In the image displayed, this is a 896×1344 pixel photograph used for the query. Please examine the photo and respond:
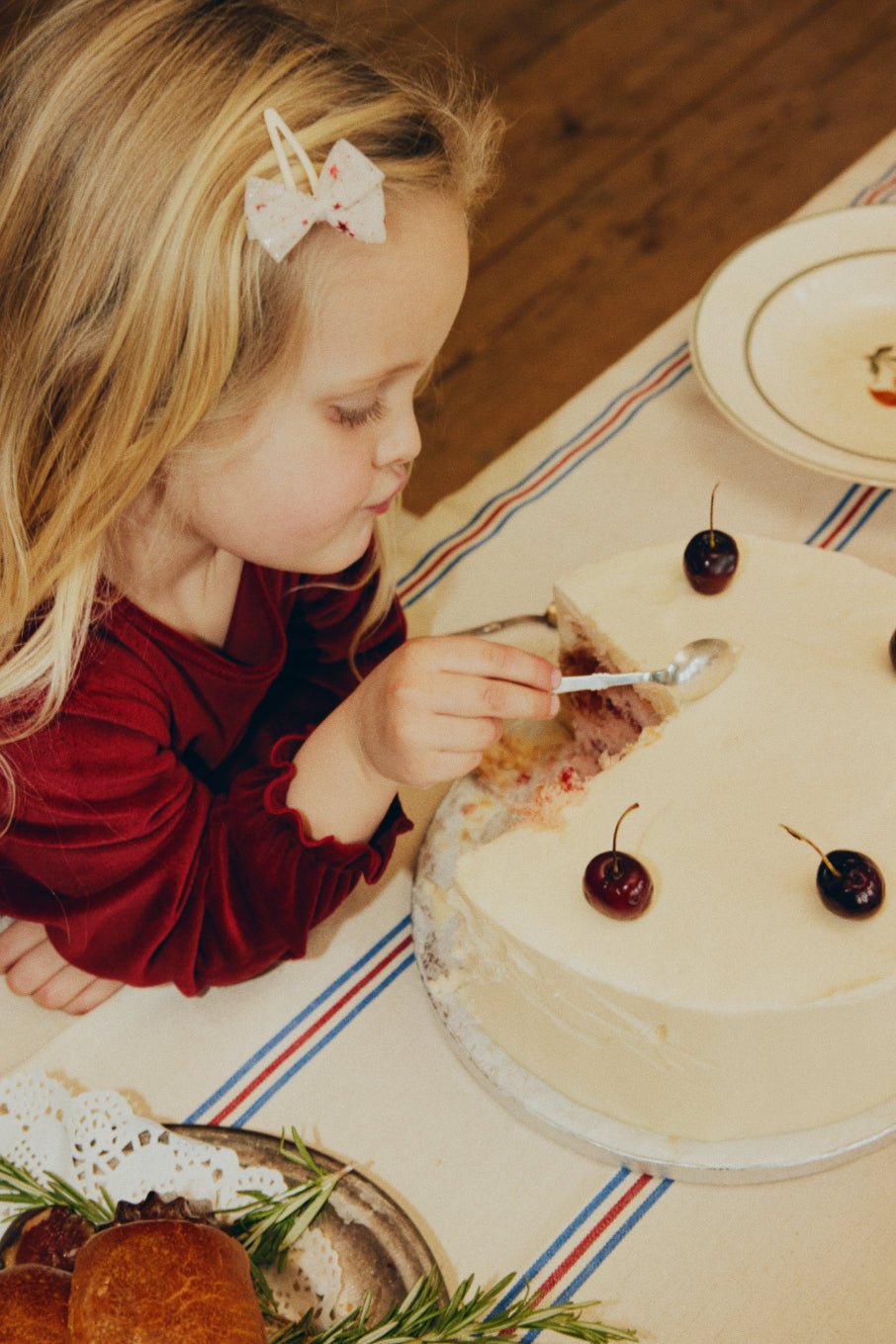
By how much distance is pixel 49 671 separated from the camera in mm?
1095

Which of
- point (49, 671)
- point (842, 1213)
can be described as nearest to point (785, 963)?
point (842, 1213)

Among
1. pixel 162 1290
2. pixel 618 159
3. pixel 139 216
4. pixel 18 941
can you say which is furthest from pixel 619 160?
pixel 162 1290

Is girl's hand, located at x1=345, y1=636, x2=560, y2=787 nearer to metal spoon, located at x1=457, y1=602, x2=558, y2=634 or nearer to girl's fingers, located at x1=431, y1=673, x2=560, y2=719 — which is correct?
girl's fingers, located at x1=431, y1=673, x2=560, y2=719

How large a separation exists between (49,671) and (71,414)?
0.23 m

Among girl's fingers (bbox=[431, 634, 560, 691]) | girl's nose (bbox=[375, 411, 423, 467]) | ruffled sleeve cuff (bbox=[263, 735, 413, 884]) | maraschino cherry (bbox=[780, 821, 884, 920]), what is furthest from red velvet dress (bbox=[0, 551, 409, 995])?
maraschino cherry (bbox=[780, 821, 884, 920])

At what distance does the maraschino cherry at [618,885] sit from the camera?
967mm

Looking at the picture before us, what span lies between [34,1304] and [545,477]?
1113 millimetres

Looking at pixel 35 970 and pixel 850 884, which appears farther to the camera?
pixel 35 970

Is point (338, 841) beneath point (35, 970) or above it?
above

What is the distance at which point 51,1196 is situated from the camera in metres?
0.98

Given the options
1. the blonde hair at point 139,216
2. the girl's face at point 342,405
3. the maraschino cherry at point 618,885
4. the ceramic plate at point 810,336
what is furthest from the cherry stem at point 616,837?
the ceramic plate at point 810,336

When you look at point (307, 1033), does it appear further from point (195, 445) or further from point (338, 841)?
point (195, 445)

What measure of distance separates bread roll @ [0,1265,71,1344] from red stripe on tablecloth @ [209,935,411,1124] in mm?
227

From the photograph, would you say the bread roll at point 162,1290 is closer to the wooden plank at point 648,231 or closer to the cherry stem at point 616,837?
the cherry stem at point 616,837
